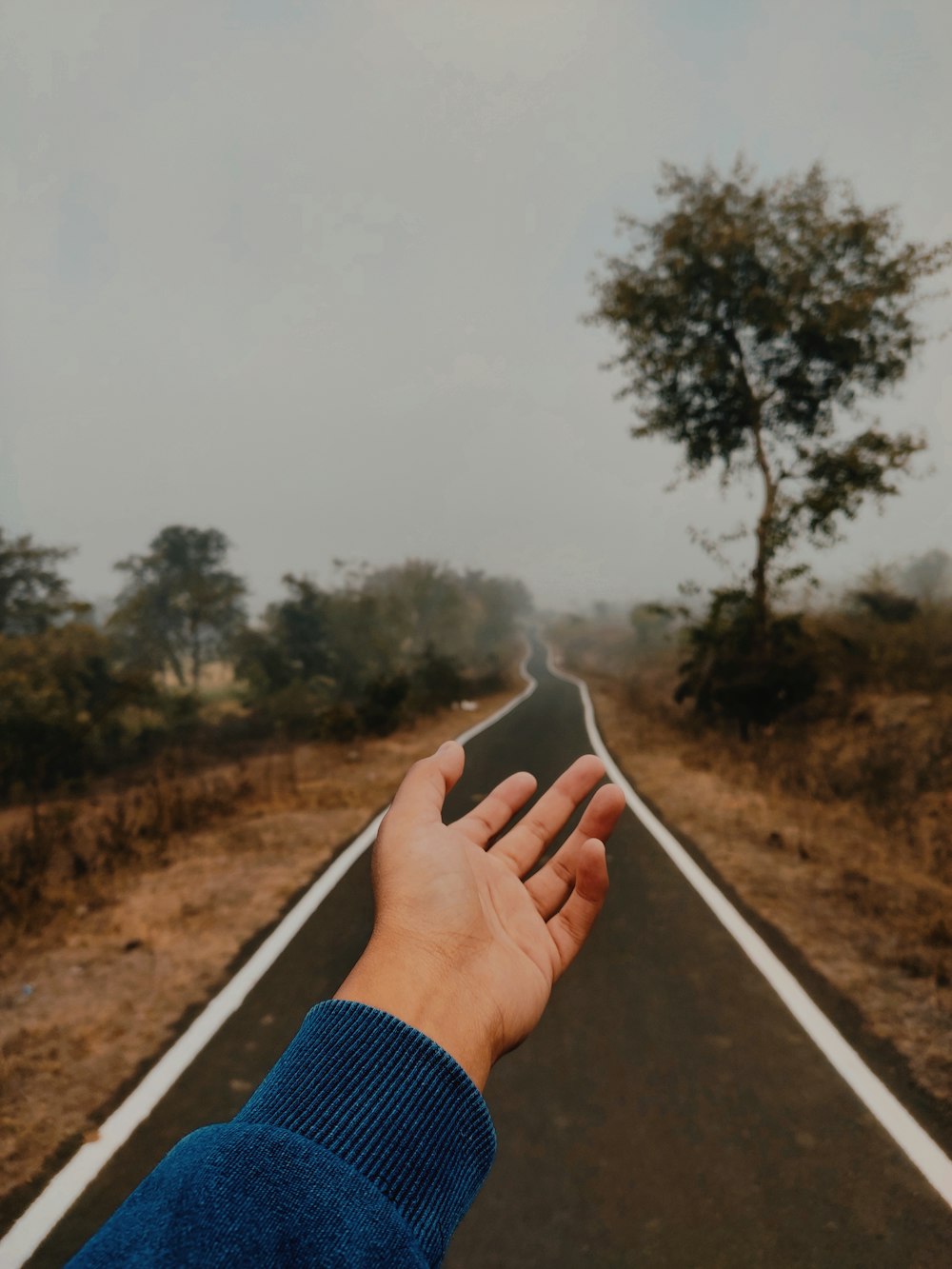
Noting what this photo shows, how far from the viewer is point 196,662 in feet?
132

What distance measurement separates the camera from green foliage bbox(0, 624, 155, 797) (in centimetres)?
1354

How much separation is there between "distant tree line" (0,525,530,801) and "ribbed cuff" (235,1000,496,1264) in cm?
701

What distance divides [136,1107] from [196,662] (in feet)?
132

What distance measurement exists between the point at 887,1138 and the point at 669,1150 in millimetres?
836

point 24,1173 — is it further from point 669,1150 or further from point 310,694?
point 310,694

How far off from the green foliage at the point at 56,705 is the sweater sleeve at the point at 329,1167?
30.2 feet

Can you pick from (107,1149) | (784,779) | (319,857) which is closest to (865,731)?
(784,779)

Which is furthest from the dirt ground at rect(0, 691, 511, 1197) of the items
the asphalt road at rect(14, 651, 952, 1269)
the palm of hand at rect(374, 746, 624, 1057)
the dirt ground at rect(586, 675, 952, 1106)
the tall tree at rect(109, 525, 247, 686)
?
the tall tree at rect(109, 525, 247, 686)

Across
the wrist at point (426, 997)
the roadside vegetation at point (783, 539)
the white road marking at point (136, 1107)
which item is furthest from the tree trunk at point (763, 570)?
the wrist at point (426, 997)

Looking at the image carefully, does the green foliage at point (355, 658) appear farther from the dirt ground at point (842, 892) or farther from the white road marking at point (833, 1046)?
the white road marking at point (833, 1046)

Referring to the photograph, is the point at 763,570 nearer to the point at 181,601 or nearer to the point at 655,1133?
the point at 655,1133

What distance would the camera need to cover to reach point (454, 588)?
59656 millimetres

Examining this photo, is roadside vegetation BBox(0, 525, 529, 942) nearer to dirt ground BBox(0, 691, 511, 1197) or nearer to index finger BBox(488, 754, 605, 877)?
dirt ground BBox(0, 691, 511, 1197)

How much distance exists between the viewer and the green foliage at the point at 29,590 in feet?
80.3
